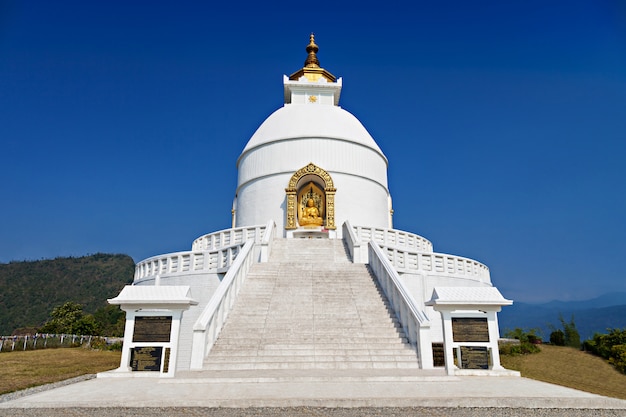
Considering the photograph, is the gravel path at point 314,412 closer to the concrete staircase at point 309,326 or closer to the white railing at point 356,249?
the concrete staircase at point 309,326

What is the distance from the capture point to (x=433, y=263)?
1698cm

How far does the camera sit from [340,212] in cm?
2402

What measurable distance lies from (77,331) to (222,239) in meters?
18.6

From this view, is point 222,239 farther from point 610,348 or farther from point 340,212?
point 610,348

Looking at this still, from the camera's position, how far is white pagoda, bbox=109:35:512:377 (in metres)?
9.08

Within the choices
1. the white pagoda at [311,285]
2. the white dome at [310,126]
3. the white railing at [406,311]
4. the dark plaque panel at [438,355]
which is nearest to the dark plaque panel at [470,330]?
the white pagoda at [311,285]

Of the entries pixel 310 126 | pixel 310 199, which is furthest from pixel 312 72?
pixel 310 199

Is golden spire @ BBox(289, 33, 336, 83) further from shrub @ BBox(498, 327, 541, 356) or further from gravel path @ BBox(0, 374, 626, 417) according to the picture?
gravel path @ BBox(0, 374, 626, 417)

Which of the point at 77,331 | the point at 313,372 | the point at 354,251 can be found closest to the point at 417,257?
the point at 354,251

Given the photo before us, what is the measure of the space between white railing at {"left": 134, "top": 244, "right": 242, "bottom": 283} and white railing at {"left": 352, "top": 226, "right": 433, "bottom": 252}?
210 inches

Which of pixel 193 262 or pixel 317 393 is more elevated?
pixel 193 262

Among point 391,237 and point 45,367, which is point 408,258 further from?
point 45,367

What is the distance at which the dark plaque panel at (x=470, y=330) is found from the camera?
29.8 feet

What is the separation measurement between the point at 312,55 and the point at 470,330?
93.7 ft
